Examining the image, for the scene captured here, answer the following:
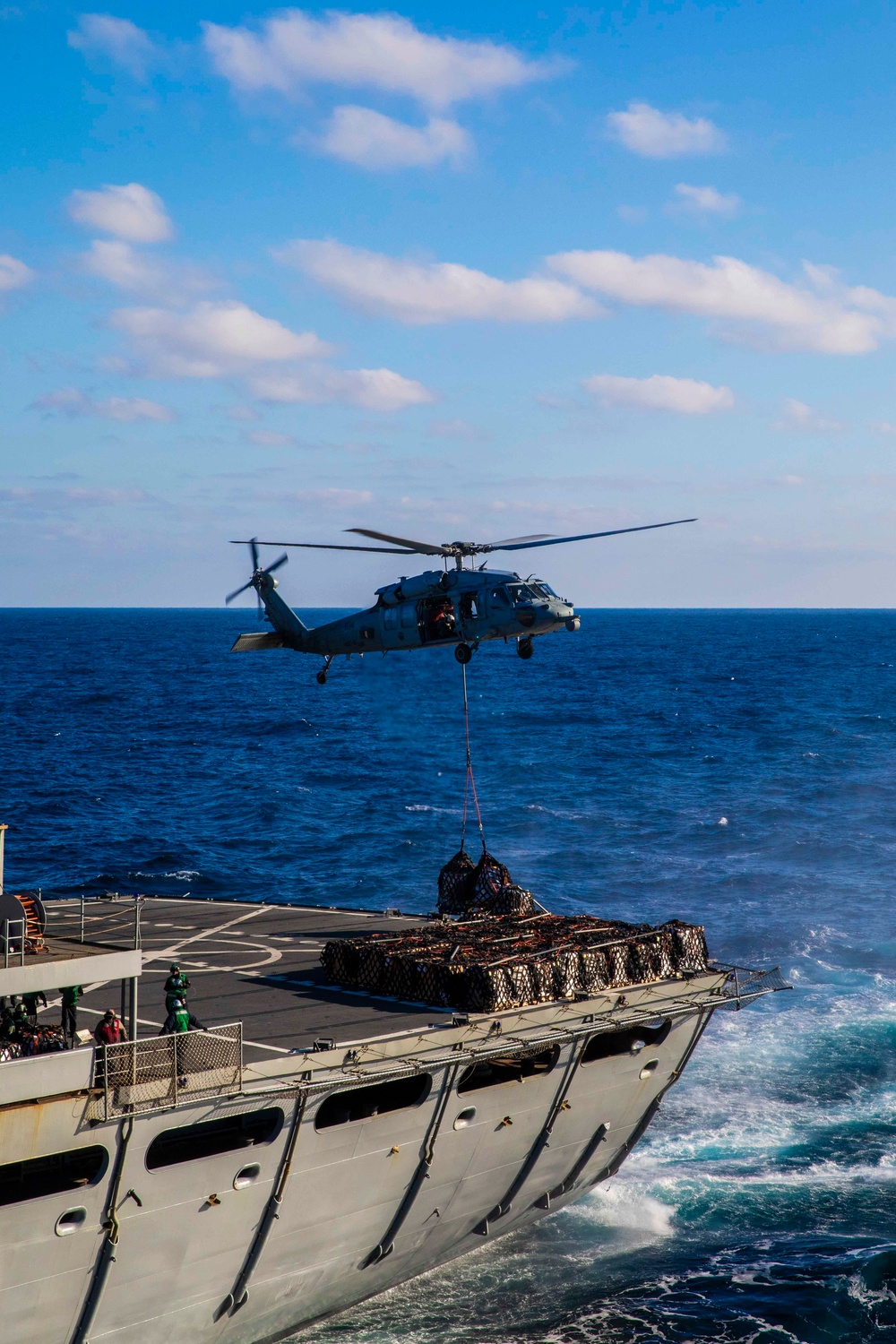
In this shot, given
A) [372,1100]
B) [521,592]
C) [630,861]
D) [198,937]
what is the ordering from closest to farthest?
[372,1100] < [521,592] < [198,937] < [630,861]

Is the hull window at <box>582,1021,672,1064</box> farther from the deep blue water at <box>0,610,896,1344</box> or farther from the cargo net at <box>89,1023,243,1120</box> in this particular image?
the cargo net at <box>89,1023,243,1120</box>

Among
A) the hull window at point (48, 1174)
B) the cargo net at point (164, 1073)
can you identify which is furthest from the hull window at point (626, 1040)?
the hull window at point (48, 1174)

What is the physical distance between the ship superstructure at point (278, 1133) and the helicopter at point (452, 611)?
11.5 metres

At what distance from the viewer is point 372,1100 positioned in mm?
31031

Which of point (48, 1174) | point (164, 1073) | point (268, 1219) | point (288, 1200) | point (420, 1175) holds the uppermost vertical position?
point (164, 1073)

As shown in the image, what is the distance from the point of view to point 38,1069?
949 inches

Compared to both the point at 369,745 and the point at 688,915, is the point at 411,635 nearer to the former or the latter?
the point at 688,915

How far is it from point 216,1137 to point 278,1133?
68.7 inches

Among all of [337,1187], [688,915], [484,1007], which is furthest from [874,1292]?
[688,915]

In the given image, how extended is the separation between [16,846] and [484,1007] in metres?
46.1

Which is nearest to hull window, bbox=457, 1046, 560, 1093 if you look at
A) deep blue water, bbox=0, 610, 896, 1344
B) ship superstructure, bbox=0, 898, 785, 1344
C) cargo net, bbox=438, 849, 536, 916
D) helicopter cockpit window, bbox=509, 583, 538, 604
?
ship superstructure, bbox=0, 898, 785, 1344

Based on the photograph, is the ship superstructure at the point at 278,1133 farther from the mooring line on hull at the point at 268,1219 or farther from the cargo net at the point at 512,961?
the cargo net at the point at 512,961

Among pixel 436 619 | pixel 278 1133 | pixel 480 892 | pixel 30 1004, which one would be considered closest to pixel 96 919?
pixel 30 1004

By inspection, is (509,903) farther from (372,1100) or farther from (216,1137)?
(216,1137)
